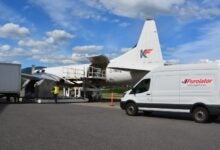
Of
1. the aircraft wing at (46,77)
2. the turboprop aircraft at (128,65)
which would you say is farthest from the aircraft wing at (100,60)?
the aircraft wing at (46,77)

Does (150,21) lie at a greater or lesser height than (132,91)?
greater

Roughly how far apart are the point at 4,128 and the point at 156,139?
500 cm

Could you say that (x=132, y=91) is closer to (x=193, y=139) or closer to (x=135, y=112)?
(x=135, y=112)

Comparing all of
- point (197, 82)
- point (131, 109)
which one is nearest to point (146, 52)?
point (131, 109)

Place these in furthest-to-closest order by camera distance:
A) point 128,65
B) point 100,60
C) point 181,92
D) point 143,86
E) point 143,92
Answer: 1. point 100,60
2. point 128,65
3. point 143,86
4. point 143,92
5. point 181,92

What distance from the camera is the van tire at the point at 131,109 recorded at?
18.1m

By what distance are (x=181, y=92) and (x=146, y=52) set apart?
1175 cm

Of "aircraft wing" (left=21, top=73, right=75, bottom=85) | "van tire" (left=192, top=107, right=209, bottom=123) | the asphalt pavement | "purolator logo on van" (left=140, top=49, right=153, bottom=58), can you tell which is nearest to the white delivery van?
"van tire" (left=192, top=107, right=209, bottom=123)

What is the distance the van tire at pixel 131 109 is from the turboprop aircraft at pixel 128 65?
352 inches

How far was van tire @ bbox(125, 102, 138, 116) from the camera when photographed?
18.1 m

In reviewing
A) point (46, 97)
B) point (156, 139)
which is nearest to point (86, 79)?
point (46, 97)

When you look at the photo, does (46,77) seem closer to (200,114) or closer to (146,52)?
(146,52)

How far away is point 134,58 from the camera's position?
2931cm

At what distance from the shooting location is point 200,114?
15367 millimetres
